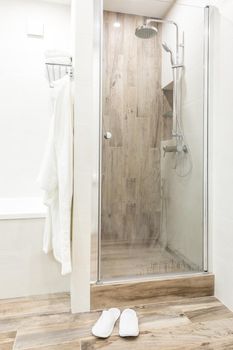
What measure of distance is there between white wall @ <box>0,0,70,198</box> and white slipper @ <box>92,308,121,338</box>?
133 centimetres

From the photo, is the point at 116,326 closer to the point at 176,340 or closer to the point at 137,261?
the point at 176,340

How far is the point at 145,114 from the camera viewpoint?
5.80ft

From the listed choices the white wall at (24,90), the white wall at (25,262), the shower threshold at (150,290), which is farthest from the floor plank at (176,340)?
the white wall at (24,90)

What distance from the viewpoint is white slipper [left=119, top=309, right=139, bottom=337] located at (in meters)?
1.38

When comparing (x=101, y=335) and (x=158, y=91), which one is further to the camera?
(x=158, y=91)

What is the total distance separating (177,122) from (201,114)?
0.60 feet

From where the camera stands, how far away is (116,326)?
1488 mm

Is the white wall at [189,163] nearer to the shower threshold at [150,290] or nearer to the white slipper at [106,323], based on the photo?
the shower threshold at [150,290]

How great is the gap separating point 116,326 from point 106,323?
7 centimetres

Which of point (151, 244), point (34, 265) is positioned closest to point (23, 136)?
point (34, 265)

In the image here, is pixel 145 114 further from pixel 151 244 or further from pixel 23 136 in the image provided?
pixel 23 136

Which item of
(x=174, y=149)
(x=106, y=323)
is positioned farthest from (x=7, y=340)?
(x=174, y=149)

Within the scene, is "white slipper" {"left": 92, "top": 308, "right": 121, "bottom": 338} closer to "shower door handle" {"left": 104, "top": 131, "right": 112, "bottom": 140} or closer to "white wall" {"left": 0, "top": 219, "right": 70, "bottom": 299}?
"white wall" {"left": 0, "top": 219, "right": 70, "bottom": 299}

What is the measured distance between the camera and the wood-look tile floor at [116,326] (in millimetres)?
1344
